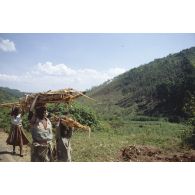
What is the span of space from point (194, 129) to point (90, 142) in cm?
345

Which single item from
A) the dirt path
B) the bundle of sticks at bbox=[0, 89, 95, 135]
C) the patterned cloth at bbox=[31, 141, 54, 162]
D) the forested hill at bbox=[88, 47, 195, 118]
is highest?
the forested hill at bbox=[88, 47, 195, 118]

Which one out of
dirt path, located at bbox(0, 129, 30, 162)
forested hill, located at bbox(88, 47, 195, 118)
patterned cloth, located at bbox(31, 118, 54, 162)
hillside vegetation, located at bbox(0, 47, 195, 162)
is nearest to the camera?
patterned cloth, located at bbox(31, 118, 54, 162)

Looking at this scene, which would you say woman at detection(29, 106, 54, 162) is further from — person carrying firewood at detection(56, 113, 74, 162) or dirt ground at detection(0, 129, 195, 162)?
dirt ground at detection(0, 129, 195, 162)

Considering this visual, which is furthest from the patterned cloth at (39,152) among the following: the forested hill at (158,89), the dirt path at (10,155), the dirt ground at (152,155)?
the forested hill at (158,89)

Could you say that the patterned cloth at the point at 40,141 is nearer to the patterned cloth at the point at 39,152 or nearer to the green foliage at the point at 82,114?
the patterned cloth at the point at 39,152

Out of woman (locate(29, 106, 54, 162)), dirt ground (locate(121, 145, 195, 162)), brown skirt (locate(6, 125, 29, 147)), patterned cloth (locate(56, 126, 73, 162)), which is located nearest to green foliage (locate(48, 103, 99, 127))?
dirt ground (locate(121, 145, 195, 162))

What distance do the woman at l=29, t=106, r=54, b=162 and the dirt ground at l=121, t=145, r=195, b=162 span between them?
12.2ft

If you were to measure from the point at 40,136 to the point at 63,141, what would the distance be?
0.54 m

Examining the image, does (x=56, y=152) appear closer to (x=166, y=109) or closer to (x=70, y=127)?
(x=70, y=127)

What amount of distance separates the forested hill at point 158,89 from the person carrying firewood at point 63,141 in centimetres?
498

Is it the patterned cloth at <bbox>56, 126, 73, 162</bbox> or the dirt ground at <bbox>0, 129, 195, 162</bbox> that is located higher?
the patterned cloth at <bbox>56, 126, 73, 162</bbox>

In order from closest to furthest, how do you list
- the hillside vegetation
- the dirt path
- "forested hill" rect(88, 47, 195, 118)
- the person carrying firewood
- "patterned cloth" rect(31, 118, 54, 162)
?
"patterned cloth" rect(31, 118, 54, 162) → the person carrying firewood → the dirt path → the hillside vegetation → "forested hill" rect(88, 47, 195, 118)

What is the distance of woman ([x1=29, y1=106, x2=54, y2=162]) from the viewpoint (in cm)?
607

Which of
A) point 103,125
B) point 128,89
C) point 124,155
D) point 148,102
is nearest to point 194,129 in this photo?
point 124,155
